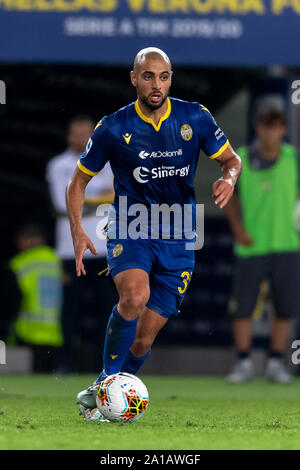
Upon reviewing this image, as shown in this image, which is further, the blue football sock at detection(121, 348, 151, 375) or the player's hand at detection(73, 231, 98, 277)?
the blue football sock at detection(121, 348, 151, 375)

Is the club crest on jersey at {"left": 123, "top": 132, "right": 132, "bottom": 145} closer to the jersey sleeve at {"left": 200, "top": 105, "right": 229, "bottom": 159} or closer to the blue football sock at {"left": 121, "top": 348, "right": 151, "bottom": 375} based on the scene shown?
the jersey sleeve at {"left": 200, "top": 105, "right": 229, "bottom": 159}

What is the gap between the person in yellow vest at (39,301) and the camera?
899 cm

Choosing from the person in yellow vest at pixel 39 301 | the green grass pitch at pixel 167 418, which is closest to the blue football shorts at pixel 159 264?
the green grass pitch at pixel 167 418

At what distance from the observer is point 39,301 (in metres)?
9.09

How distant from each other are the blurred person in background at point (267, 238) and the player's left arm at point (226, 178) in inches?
106

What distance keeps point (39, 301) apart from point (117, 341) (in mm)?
3997

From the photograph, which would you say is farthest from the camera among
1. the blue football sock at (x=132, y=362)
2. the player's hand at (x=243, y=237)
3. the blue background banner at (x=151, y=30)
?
the player's hand at (x=243, y=237)

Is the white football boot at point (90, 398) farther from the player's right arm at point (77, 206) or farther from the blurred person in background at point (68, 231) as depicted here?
the blurred person in background at point (68, 231)

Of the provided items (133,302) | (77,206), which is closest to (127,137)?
(77,206)

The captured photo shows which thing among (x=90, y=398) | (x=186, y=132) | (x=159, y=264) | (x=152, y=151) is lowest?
(x=90, y=398)

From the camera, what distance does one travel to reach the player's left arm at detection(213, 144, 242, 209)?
5.10 meters

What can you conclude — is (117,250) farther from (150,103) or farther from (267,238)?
(267,238)

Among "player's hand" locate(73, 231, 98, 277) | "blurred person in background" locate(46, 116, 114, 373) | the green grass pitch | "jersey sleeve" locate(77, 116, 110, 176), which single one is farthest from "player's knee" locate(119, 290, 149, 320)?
"blurred person in background" locate(46, 116, 114, 373)

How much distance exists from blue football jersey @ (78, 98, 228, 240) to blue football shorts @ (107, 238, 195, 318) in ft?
0.27
